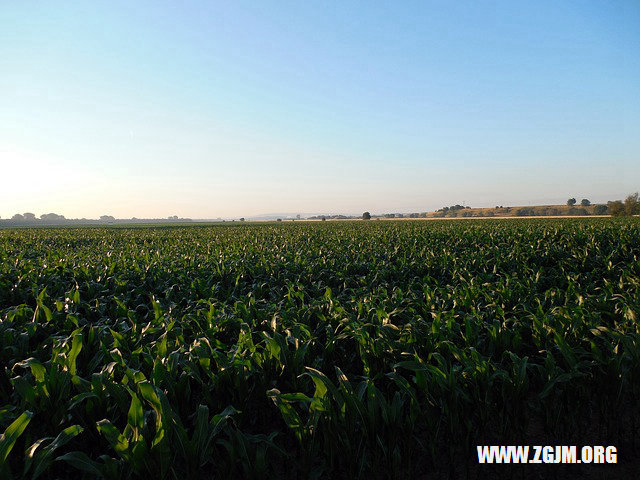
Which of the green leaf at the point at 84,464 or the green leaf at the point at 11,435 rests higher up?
the green leaf at the point at 11,435

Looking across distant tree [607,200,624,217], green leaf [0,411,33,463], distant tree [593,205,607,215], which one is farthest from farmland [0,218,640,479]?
distant tree [593,205,607,215]

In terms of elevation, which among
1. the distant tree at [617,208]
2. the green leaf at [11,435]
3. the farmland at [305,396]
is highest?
the distant tree at [617,208]

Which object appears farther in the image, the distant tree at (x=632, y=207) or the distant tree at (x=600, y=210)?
the distant tree at (x=600, y=210)

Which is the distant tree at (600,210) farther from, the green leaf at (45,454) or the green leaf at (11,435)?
the green leaf at (11,435)

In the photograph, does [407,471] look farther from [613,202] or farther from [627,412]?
[613,202]

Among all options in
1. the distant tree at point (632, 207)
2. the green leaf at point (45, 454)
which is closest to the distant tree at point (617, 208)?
the distant tree at point (632, 207)

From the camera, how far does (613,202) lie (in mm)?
95000

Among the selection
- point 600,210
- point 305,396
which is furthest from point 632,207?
point 305,396

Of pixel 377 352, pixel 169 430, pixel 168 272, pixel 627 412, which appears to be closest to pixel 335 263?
pixel 168 272

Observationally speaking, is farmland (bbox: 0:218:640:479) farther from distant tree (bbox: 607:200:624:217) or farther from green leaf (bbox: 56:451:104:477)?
distant tree (bbox: 607:200:624:217)

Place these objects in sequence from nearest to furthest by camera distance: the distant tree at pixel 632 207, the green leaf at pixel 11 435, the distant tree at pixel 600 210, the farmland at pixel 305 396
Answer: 1. the green leaf at pixel 11 435
2. the farmland at pixel 305 396
3. the distant tree at pixel 632 207
4. the distant tree at pixel 600 210

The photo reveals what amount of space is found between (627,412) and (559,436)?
4.44ft

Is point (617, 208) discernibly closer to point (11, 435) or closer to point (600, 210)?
point (600, 210)

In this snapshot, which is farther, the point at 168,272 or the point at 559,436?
the point at 168,272
